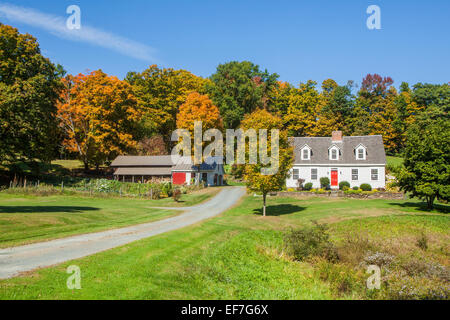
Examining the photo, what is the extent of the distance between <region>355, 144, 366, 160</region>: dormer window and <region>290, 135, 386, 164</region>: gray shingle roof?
1.39ft

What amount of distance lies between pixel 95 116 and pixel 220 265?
4615 centimetres

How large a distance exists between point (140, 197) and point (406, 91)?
241 feet

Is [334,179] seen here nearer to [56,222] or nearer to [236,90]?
[236,90]

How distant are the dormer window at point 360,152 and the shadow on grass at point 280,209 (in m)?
16.0

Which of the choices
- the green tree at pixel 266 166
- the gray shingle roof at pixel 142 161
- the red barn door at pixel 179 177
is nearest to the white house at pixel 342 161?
the red barn door at pixel 179 177

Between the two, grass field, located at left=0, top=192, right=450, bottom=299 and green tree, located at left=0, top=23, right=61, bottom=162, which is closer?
grass field, located at left=0, top=192, right=450, bottom=299

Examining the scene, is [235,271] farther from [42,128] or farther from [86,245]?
[42,128]

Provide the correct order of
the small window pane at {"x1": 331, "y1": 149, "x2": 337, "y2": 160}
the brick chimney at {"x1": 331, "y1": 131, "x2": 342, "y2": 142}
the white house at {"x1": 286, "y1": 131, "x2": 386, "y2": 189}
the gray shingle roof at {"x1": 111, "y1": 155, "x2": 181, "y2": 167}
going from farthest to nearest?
1. the gray shingle roof at {"x1": 111, "y1": 155, "x2": 181, "y2": 167}
2. the brick chimney at {"x1": 331, "y1": 131, "x2": 342, "y2": 142}
3. the small window pane at {"x1": 331, "y1": 149, "x2": 337, "y2": 160}
4. the white house at {"x1": 286, "y1": 131, "x2": 386, "y2": 189}

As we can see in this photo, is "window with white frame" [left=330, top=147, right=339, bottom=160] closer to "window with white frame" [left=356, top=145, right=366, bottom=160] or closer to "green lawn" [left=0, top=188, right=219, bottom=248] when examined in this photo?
"window with white frame" [left=356, top=145, right=366, bottom=160]

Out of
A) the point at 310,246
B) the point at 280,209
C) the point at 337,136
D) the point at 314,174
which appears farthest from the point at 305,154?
the point at 310,246

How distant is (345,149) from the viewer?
1709 inches

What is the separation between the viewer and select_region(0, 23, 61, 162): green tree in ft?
120

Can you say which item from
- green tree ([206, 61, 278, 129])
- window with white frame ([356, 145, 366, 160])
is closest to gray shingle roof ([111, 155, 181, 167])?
green tree ([206, 61, 278, 129])

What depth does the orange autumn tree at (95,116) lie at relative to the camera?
2044 inches
